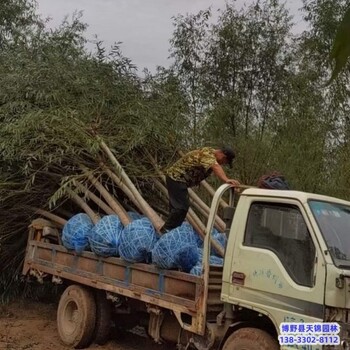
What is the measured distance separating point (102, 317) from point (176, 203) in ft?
5.61

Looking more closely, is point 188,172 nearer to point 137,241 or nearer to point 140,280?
point 137,241

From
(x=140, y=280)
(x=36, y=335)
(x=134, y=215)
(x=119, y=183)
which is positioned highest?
(x=119, y=183)

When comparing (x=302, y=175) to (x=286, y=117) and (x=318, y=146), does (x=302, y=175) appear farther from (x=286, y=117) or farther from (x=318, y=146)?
(x=286, y=117)

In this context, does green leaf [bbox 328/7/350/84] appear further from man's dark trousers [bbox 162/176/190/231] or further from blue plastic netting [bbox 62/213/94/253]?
blue plastic netting [bbox 62/213/94/253]

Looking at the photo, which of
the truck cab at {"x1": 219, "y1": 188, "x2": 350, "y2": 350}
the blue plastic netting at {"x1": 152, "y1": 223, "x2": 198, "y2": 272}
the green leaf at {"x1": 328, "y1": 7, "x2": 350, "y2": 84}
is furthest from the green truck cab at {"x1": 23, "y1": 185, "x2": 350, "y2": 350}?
the green leaf at {"x1": 328, "y1": 7, "x2": 350, "y2": 84}

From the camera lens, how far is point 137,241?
546 centimetres

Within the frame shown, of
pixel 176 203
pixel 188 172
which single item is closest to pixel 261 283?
pixel 176 203

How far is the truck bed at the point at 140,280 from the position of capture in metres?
4.75

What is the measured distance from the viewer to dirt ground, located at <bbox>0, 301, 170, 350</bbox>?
21.4 ft

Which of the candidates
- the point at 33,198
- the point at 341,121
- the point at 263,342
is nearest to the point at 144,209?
the point at 33,198

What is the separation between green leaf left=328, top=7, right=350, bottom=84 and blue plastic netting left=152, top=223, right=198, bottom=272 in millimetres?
4400

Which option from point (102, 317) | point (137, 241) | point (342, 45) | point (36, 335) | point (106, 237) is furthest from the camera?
point (36, 335)

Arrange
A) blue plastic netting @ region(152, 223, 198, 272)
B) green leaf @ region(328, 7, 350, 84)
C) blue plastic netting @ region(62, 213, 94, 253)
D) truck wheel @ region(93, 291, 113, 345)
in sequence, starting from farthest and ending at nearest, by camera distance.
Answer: truck wheel @ region(93, 291, 113, 345), blue plastic netting @ region(62, 213, 94, 253), blue plastic netting @ region(152, 223, 198, 272), green leaf @ region(328, 7, 350, 84)

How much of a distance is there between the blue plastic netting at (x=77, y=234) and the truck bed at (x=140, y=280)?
105 millimetres
